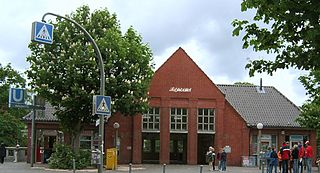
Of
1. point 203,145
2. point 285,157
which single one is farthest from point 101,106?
point 203,145

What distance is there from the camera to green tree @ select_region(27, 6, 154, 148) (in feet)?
118

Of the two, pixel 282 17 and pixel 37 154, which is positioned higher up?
pixel 282 17

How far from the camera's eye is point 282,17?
1017 centimetres

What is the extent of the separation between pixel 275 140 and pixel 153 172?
62.8ft

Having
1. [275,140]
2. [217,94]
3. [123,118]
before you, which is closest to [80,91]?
[123,118]

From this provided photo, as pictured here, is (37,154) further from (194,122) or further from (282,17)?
(282,17)

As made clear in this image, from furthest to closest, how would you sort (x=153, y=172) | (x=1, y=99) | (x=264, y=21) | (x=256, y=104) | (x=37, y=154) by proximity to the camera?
(x=1, y=99), (x=256, y=104), (x=37, y=154), (x=153, y=172), (x=264, y=21)

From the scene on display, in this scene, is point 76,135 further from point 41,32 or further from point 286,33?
point 286,33

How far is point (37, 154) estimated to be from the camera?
47.3 meters

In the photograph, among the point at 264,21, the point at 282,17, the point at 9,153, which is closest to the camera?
the point at 282,17

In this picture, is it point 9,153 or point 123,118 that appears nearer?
point 123,118

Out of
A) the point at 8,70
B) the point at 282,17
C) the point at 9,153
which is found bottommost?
A: the point at 9,153

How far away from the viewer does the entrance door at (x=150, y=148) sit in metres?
48.7

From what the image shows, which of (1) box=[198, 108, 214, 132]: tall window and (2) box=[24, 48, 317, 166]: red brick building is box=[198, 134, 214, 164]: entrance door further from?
(1) box=[198, 108, 214, 132]: tall window
